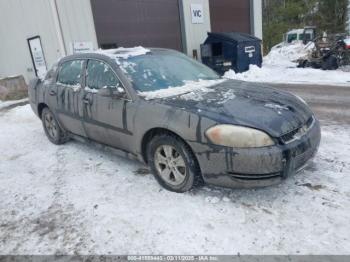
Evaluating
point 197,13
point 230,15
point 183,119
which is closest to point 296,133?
point 183,119

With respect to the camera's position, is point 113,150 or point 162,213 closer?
point 162,213

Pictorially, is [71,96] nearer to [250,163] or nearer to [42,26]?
[250,163]

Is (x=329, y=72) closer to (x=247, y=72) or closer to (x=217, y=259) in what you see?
(x=247, y=72)

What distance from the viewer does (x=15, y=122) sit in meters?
7.94

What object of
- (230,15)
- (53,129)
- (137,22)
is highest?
(137,22)

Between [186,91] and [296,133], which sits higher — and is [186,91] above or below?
above

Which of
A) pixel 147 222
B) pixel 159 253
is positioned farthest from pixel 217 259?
pixel 147 222

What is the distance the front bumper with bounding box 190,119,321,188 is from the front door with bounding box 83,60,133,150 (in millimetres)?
1081

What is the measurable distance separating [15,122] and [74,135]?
12.4 ft

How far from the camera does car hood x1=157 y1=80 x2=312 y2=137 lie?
10.0 ft

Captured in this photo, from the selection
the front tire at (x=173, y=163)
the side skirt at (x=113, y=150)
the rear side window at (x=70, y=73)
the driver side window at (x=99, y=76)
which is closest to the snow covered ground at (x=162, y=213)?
the front tire at (x=173, y=163)

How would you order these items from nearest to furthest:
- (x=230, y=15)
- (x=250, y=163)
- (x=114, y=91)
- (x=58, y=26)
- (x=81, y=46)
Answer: (x=250, y=163) → (x=114, y=91) → (x=58, y=26) → (x=81, y=46) → (x=230, y=15)

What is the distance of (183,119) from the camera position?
3209 mm

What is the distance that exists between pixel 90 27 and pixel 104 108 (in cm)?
824
